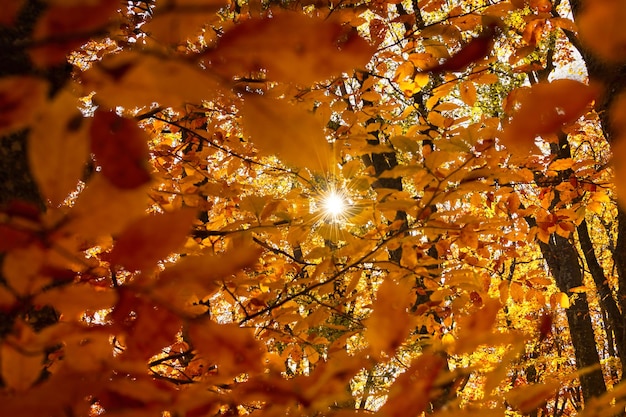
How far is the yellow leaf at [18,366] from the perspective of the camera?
65cm

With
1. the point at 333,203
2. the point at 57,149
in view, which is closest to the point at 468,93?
the point at 333,203

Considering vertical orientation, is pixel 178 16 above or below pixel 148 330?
above

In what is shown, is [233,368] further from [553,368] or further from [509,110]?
[553,368]

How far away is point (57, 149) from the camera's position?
440mm

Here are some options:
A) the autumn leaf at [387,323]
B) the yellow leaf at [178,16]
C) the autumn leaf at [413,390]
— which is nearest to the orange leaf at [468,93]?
the autumn leaf at [387,323]

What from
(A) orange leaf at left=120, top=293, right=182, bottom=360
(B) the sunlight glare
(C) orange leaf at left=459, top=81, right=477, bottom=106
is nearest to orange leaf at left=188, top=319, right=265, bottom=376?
(A) orange leaf at left=120, top=293, right=182, bottom=360

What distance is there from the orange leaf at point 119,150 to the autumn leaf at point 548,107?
1.25 feet

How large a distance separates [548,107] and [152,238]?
0.41 meters

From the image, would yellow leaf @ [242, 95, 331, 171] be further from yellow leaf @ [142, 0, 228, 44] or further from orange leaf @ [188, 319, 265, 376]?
orange leaf @ [188, 319, 265, 376]

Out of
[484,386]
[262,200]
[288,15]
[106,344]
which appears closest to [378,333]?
[484,386]

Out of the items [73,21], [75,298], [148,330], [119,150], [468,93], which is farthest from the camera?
[468,93]

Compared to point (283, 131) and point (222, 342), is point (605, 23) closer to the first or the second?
point (283, 131)

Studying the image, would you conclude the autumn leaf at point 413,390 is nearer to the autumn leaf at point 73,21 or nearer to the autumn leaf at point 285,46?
the autumn leaf at point 285,46

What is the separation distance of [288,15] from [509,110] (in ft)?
5.52
